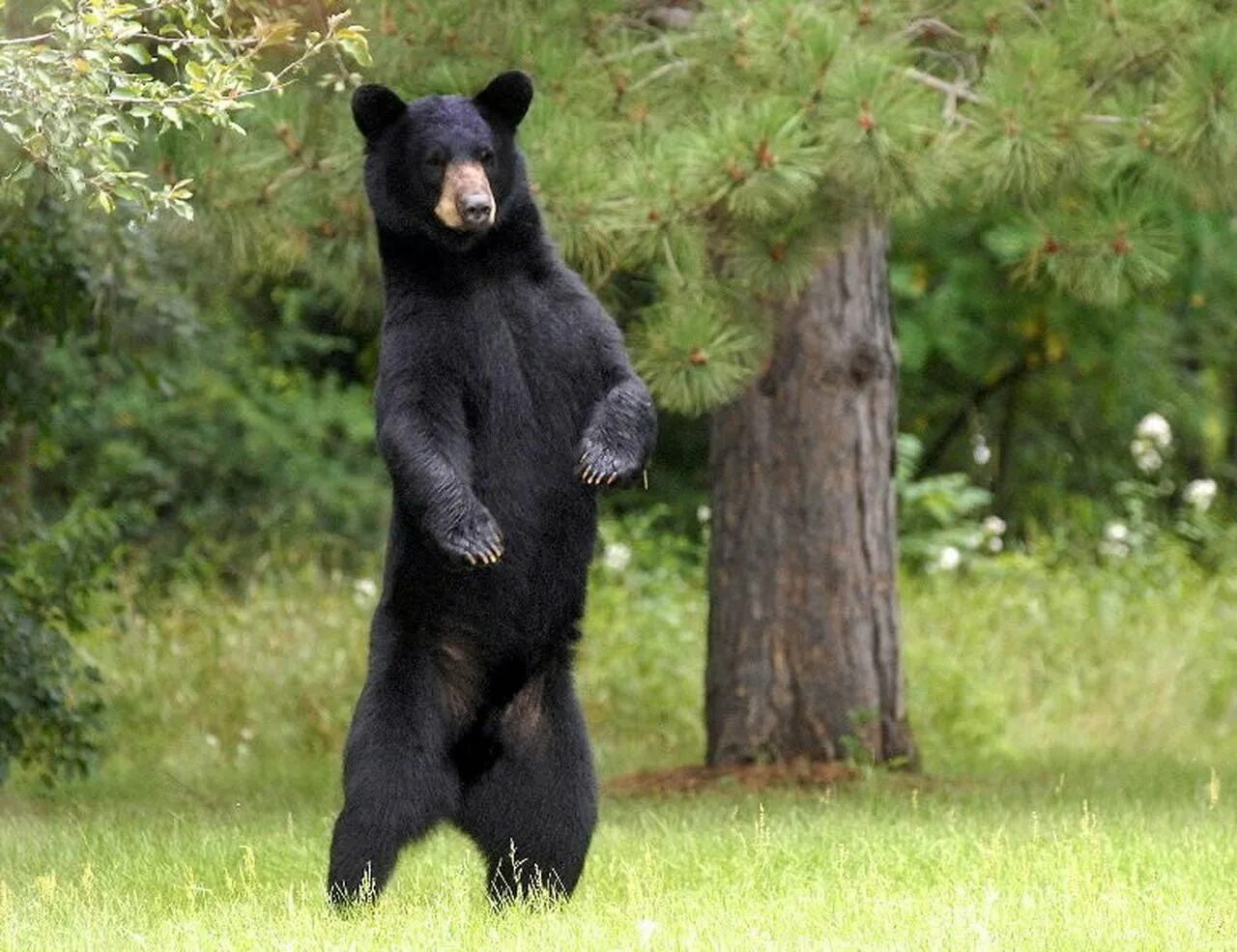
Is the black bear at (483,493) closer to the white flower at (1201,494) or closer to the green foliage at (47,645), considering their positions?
the green foliage at (47,645)

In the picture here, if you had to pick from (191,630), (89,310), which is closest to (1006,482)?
(191,630)

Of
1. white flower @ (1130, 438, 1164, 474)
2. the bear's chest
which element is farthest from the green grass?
the bear's chest

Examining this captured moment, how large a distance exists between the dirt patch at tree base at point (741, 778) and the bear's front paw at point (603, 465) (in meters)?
3.50

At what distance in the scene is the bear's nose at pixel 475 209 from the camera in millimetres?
5051

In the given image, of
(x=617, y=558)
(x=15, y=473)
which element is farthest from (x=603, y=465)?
(x=617, y=558)

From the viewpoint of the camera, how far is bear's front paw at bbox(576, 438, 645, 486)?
5.04 m

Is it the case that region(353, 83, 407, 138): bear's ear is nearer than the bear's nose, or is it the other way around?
the bear's nose

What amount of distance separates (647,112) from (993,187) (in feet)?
3.89

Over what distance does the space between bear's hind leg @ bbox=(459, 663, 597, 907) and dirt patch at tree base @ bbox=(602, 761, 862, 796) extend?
124 inches

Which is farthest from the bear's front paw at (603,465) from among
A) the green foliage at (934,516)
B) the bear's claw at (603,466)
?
the green foliage at (934,516)

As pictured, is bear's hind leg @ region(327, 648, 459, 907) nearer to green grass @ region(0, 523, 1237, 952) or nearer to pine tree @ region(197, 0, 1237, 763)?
green grass @ region(0, 523, 1237, 952)

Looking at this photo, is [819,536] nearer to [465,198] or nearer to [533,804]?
[533,804]

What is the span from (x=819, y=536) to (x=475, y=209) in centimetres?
385

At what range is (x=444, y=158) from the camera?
5.22m
